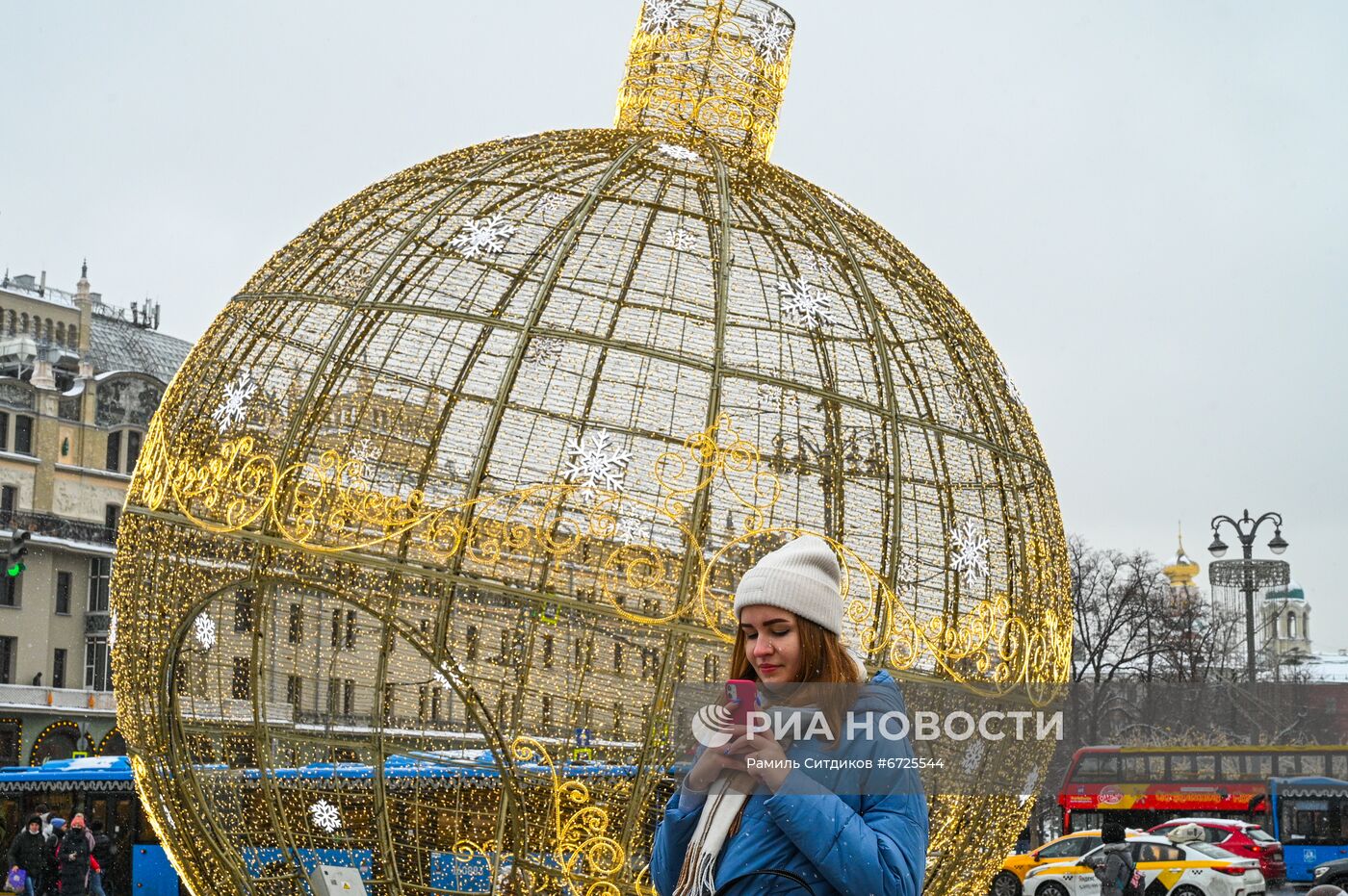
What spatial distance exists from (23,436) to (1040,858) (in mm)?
27558

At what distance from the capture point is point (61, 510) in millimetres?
38375

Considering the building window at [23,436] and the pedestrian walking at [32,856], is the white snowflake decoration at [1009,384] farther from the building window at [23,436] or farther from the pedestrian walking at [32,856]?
the building window at [23,436]

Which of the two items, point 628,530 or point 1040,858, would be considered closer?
point 628,530

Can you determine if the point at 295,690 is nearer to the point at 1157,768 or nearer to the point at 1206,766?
the point at 1157,768

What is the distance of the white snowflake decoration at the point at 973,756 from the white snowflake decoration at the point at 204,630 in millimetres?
2275

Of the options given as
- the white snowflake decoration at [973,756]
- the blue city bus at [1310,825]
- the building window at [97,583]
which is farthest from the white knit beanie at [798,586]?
the building window at [97,583]

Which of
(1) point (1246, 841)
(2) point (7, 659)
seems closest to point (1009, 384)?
(1) point (1246, 841)

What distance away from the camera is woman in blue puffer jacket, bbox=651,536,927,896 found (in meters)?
2.17

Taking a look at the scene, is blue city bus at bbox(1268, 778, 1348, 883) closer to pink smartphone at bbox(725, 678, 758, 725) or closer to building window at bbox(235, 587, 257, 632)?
building window at bbox(235, 587, 257, 632)

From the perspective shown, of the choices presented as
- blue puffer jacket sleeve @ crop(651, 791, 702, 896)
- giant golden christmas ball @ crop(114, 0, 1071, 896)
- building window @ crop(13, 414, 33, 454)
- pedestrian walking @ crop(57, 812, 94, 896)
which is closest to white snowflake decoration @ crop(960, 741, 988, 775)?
giant golden christmas ball @ crop(114, 0, 1071, 896)

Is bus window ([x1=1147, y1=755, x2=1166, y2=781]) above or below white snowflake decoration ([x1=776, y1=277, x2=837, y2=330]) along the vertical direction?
below

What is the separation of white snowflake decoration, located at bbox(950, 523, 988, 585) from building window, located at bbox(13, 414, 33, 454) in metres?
37.0

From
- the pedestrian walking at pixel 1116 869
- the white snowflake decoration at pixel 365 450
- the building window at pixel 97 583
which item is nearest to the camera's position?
the white snowflake decoration at pixel 365 450

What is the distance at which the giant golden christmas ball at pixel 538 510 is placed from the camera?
4.27 m
